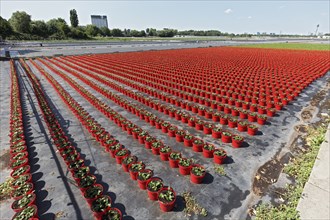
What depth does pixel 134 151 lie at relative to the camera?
10.1 m

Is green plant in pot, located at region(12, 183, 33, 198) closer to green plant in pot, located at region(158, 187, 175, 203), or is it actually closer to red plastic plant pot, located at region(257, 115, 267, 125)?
green plant in pot, located at region(158, 187, 175, 203)

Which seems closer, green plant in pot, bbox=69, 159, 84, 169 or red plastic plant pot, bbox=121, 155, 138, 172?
red plastic plant pot, bbox=121, 155, 138, 172

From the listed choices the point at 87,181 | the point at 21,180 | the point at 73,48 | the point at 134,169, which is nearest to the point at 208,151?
the point at 134,169

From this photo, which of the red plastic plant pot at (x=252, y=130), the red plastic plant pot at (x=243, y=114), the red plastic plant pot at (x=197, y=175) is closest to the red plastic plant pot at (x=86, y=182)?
the red plastic plant pot at (x=197, y=175)

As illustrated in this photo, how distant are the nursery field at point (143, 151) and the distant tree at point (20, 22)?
120 meters

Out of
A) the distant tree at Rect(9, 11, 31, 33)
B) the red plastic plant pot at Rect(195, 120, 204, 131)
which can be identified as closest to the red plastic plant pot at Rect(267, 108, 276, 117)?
the red plastic plant pot at Rect(195, 120, 204, 131)

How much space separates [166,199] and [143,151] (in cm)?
381

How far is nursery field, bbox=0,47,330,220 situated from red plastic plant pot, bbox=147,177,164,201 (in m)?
0.04

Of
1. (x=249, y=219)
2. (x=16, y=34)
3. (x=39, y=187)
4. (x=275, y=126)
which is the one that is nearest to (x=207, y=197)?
(x=249, y=219)

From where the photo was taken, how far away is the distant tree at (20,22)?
10625 centimetres

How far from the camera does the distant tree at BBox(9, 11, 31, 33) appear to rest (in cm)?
10625

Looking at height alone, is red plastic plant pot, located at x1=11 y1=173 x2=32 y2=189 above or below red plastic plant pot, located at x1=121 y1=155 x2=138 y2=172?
below

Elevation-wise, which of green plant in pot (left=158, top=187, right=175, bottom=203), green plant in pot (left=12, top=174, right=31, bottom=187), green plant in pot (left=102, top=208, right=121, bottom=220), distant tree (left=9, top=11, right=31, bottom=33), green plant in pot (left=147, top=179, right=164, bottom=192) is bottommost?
green plant in pot (left=102, top=208, right=121, bottom=220)

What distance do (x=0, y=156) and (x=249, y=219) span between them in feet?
39.8
